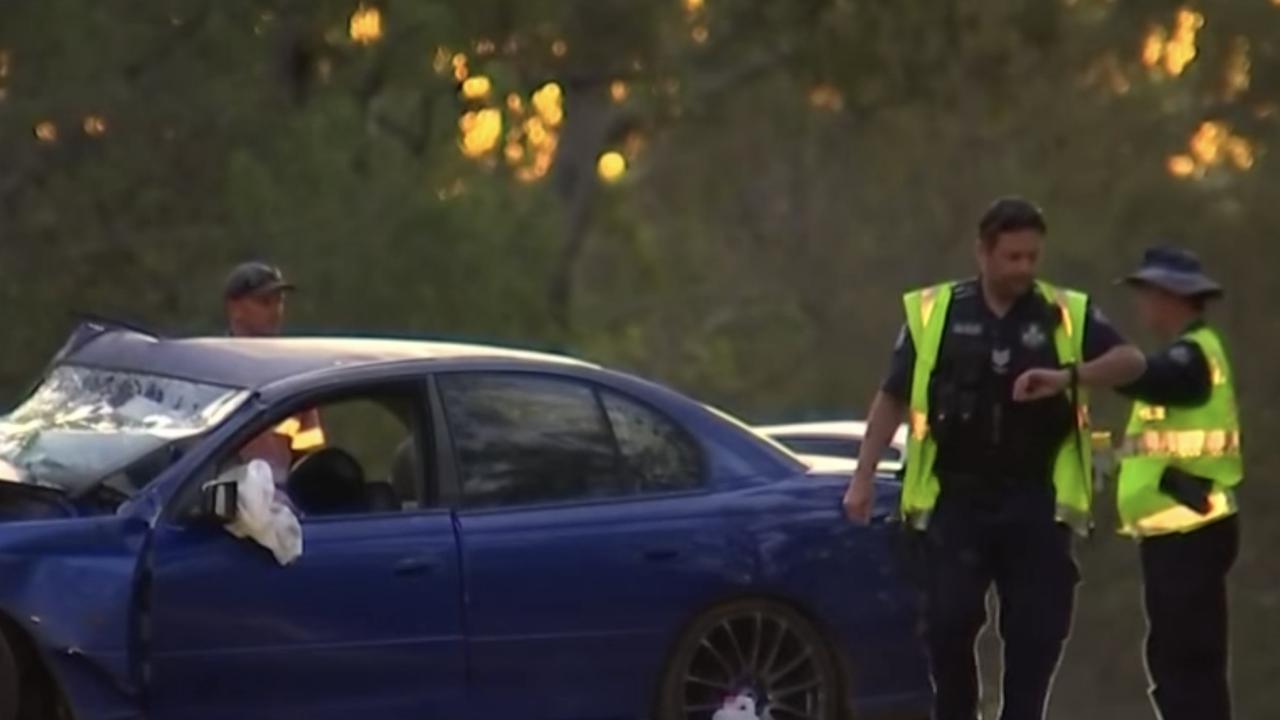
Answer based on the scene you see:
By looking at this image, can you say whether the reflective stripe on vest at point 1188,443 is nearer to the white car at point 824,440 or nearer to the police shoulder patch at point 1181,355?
the police shoulder patch at point 1181,355

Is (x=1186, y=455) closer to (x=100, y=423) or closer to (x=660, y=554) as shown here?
(x=660, y=554)

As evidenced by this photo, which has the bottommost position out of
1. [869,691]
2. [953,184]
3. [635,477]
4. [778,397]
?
[869,691]

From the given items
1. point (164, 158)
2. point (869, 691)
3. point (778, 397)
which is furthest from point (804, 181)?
point (869, 691)

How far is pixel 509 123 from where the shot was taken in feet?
73.6

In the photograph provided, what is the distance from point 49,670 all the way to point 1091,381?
3.04 m

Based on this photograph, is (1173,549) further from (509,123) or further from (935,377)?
(509,123)

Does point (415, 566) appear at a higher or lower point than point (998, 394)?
lower

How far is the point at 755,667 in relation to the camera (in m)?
8.91

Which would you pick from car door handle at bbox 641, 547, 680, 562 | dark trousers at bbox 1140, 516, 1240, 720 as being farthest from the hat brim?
car door handle at bbox 641, 547, 680, 562

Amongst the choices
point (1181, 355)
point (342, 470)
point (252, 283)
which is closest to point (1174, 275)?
point (1181, 355)

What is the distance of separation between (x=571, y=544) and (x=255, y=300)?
78.9 inches

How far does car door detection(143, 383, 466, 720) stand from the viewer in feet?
26.1

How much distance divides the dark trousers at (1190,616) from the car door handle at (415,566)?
7.35ft

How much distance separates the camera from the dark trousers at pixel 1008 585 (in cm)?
769
